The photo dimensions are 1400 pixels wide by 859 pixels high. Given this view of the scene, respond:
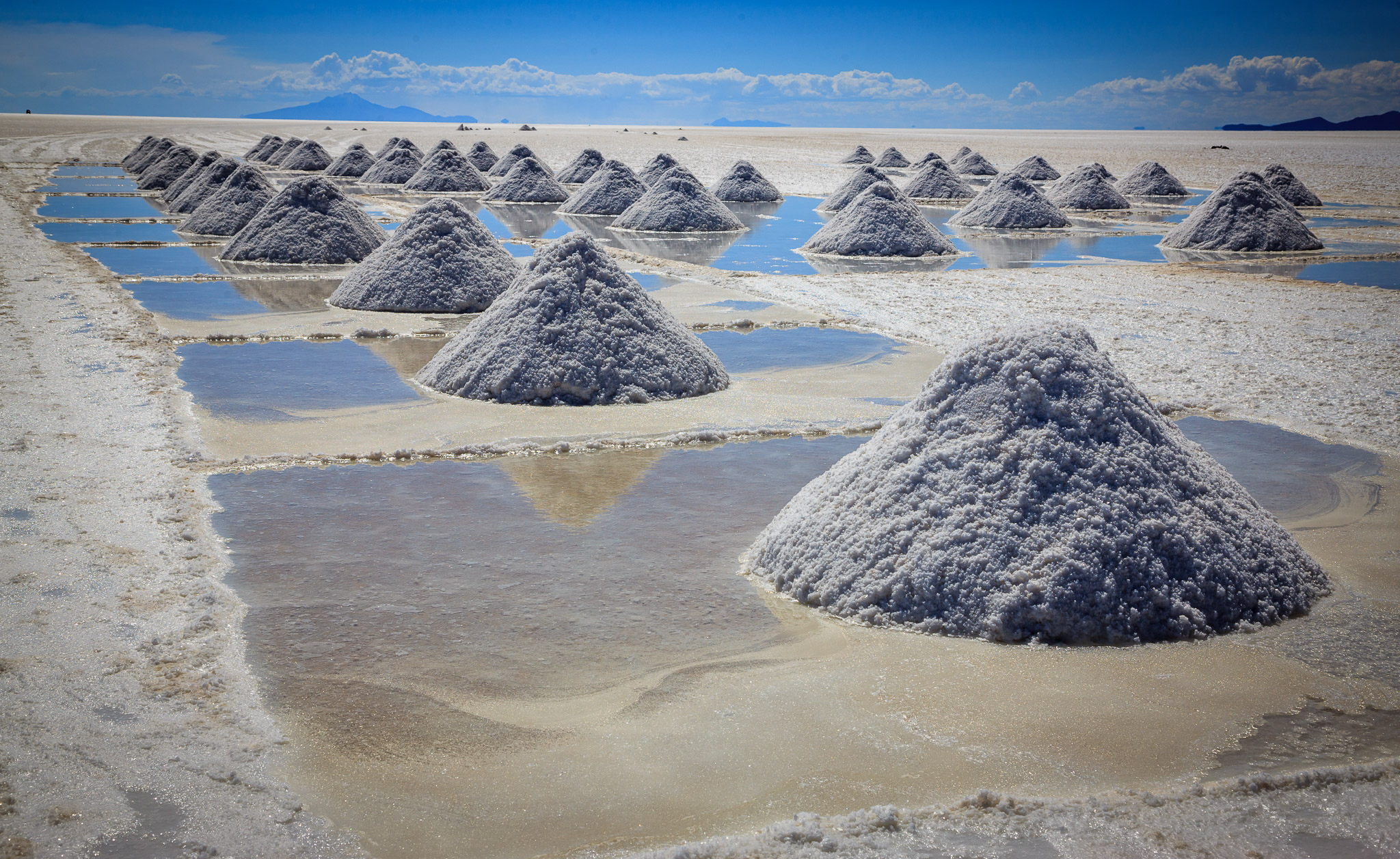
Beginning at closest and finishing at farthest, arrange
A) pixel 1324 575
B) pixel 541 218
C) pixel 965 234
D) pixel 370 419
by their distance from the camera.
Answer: pixel 1324 575
pixel 370 419
pixel 965 234
pixel 541 218

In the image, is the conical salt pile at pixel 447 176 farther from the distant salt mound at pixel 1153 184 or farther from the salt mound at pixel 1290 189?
the salt mound at pixel 1290 189

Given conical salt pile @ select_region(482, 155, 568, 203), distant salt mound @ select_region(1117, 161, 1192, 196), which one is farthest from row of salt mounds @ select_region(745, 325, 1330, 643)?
distant salt mound @ select_region(1117, 161, 1192, 196)

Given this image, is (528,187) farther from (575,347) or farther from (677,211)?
(575,347)

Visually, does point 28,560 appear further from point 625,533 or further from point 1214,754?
point 1214,754

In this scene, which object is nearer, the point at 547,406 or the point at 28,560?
the point at 28,560

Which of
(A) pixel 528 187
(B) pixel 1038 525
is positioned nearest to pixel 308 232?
(B) pixel 1038 525

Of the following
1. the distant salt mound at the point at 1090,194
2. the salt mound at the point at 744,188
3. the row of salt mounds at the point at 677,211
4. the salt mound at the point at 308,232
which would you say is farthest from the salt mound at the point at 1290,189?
the salt mound at the point at 308,232

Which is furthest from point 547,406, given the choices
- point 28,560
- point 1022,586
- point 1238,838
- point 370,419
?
point 1238,838

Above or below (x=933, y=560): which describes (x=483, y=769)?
below
